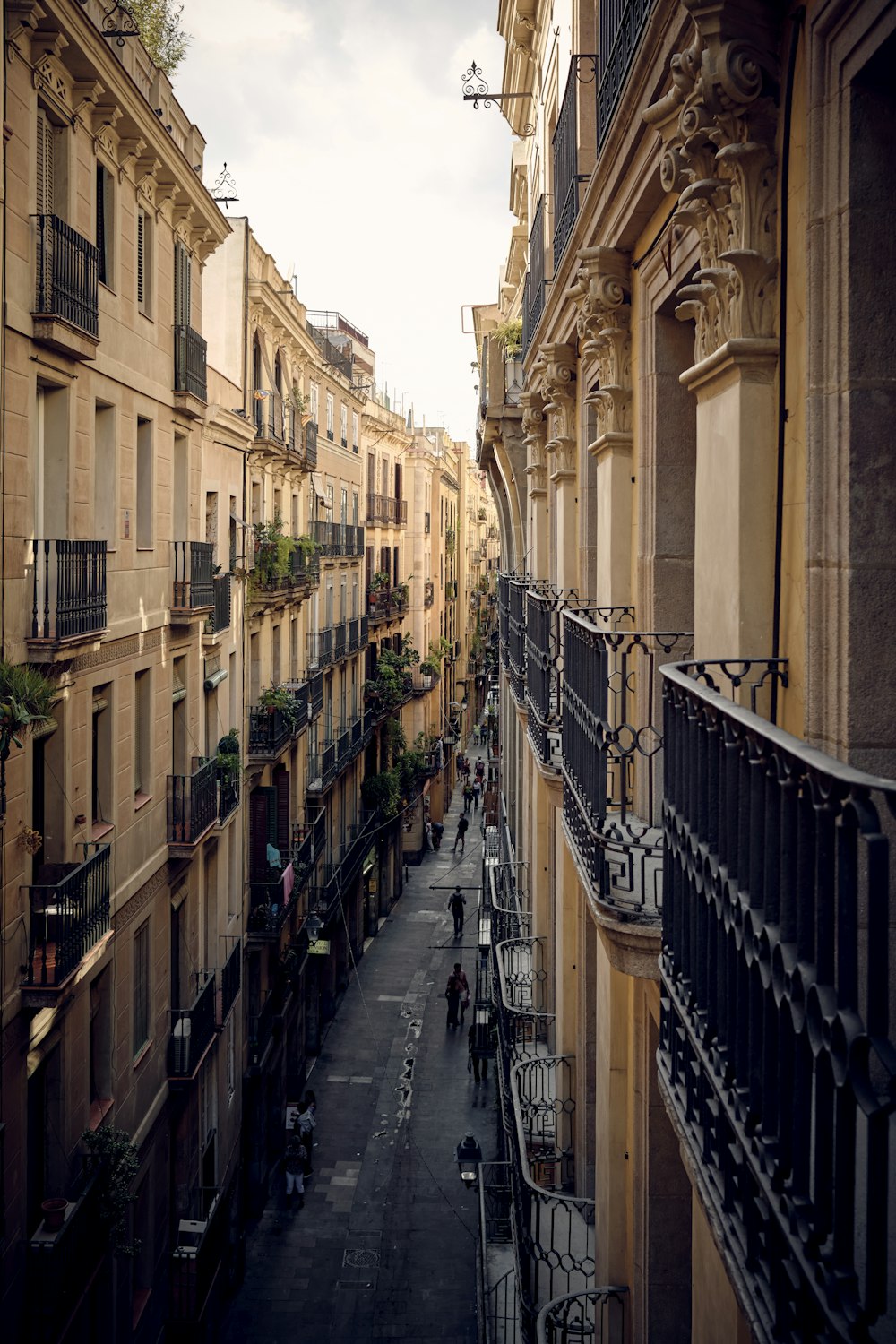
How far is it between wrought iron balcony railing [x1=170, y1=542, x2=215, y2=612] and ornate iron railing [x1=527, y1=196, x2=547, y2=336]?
7.02 meters

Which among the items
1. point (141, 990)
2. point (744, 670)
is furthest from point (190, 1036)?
point (744, 670)

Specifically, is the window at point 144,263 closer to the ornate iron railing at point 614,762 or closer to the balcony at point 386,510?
the ornate iron railing at point 614,762

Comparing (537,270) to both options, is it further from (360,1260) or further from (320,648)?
(320,648)

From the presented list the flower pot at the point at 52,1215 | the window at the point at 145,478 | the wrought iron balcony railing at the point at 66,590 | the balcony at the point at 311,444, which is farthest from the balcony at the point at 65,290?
the balcony at the point at 311,444

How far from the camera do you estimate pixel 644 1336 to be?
7.33 m

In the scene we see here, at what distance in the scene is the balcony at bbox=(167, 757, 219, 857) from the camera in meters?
19.2

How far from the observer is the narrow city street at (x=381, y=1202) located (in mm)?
19844

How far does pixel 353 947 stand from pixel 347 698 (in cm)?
828

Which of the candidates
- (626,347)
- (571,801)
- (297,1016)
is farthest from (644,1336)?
(297,1016)

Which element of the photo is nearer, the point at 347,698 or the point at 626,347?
the point at 626,347

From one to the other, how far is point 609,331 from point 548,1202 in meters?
7.43

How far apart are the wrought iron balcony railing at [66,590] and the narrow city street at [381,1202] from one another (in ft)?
41.5

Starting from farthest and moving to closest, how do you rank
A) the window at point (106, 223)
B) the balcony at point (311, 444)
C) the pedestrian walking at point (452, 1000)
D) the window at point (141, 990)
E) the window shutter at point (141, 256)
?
the pedestrian walking at point (452, 1000), the balcony at point (311, 444), the window shutter at point (141, 256), the window at point (141, 990), the window at point (106, 223)

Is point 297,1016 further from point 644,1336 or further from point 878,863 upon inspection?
point 878,863
